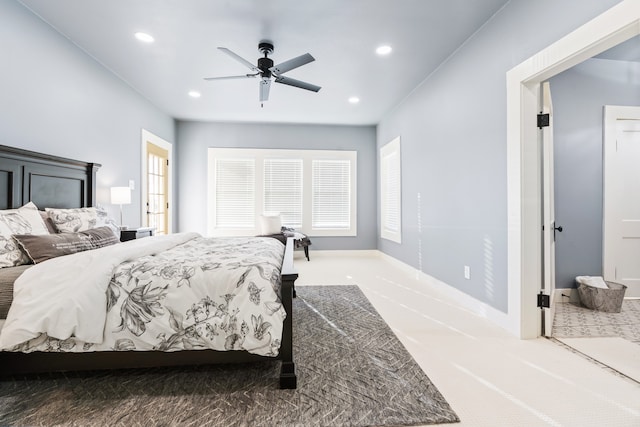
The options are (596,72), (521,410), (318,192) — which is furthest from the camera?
(318,192)

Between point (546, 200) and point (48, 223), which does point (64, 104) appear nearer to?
point (48, 223)

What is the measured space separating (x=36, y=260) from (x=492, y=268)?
3.63 m

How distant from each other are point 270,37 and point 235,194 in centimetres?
364

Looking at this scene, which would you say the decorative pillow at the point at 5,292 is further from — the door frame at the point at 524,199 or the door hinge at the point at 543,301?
the door hinge at the point at 543,301

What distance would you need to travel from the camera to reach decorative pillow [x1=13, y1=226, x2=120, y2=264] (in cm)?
193

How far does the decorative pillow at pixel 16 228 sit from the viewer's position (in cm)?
188

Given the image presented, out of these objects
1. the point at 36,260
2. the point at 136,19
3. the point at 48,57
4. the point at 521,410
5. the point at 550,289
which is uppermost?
the point at 136,19

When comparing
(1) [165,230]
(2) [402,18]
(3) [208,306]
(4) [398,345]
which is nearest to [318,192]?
(1) [165,230]

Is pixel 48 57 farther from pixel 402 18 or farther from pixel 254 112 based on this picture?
pixel 402 18

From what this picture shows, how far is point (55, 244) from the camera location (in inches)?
79.5

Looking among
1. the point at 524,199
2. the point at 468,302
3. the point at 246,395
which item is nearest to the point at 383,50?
the point at 524,199

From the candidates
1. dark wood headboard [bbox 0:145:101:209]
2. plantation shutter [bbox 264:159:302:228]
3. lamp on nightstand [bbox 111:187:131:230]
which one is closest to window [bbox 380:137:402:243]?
plantation shutter [bbox 264:159:302:228]

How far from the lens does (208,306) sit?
5.45ft

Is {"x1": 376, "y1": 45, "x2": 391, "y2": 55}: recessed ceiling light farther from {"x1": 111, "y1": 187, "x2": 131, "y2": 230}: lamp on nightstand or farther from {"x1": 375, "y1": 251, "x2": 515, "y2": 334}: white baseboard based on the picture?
{"x1": 111, "y1": 187, "x2": 131, "y2": 230}: lamp on nightstand
